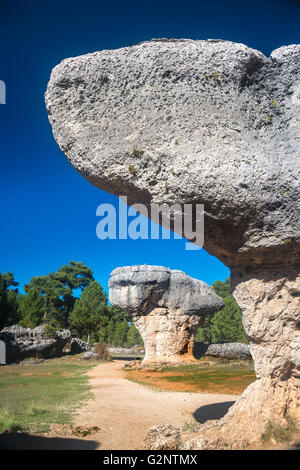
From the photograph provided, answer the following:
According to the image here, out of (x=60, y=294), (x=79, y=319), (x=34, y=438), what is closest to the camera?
(x=34, y=438)

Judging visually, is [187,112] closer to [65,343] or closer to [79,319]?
[65,343]

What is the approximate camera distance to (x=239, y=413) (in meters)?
5.52

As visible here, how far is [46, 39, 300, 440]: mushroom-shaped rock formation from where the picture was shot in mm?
4883

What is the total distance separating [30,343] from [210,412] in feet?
68.1

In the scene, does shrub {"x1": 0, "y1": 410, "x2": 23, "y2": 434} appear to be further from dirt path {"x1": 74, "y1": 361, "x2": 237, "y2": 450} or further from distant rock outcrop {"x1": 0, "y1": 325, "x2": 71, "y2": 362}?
distant rock outcrop {"x1": 0, "y1": 325, "x2": 71, "y2": 362}

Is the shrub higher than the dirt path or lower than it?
higher

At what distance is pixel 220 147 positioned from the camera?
4.93 m

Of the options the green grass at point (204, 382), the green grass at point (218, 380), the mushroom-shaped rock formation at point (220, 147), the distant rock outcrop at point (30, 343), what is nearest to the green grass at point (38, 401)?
the green grass at point (204, 382)

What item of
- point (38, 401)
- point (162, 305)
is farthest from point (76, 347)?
point (38, 401)

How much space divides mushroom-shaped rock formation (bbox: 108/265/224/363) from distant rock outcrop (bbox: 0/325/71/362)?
279 inches

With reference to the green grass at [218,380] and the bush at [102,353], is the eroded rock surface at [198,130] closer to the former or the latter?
the green grass at [218,380]

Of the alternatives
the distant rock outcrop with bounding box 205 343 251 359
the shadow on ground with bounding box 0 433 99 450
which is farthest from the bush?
the shadow on ground with bounding box 0 433 99 450

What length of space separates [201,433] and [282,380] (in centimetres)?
171
